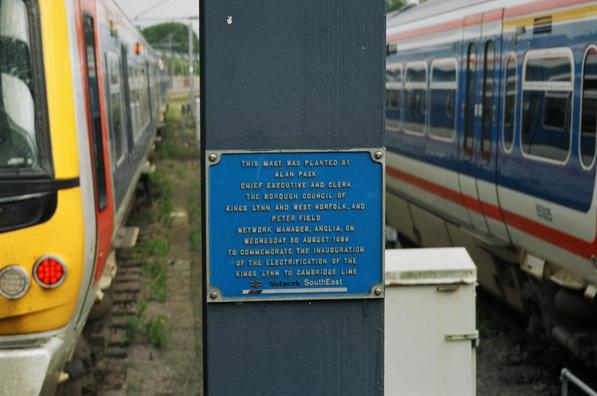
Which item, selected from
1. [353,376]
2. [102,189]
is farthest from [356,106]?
[102,189]

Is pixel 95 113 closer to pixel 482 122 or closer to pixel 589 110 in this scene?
pixel 589 110

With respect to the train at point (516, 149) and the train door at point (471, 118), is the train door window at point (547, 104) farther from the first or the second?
the train door at point (471, 118)

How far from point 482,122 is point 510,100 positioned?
2.48 feet

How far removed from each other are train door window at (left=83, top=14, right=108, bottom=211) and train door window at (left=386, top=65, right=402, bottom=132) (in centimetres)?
657

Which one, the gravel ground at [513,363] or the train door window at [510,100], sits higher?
the train door window at [510,100]

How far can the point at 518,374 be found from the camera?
27.8 feet

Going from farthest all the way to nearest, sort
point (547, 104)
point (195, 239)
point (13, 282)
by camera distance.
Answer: point (195, 239) → point (547, 104) → point (13, 282)

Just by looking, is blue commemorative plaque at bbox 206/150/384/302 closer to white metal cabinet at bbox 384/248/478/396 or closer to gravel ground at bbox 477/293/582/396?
white metal cabinet at bbox 384/248/478/396

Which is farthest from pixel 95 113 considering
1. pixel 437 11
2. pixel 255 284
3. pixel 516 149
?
pixel 437 11

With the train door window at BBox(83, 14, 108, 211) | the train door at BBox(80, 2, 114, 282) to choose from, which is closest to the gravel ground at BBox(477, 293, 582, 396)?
Result: the train door at BBox(80, 2, 114, 282)

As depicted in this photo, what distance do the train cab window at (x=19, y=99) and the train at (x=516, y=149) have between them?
336 cm

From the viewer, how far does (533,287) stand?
865 centimetres

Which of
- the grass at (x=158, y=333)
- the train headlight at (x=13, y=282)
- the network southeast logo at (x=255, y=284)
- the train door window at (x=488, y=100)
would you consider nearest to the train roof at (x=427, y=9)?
the train door window at (x=488, y=100)

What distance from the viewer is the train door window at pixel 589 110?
22.3 ft
